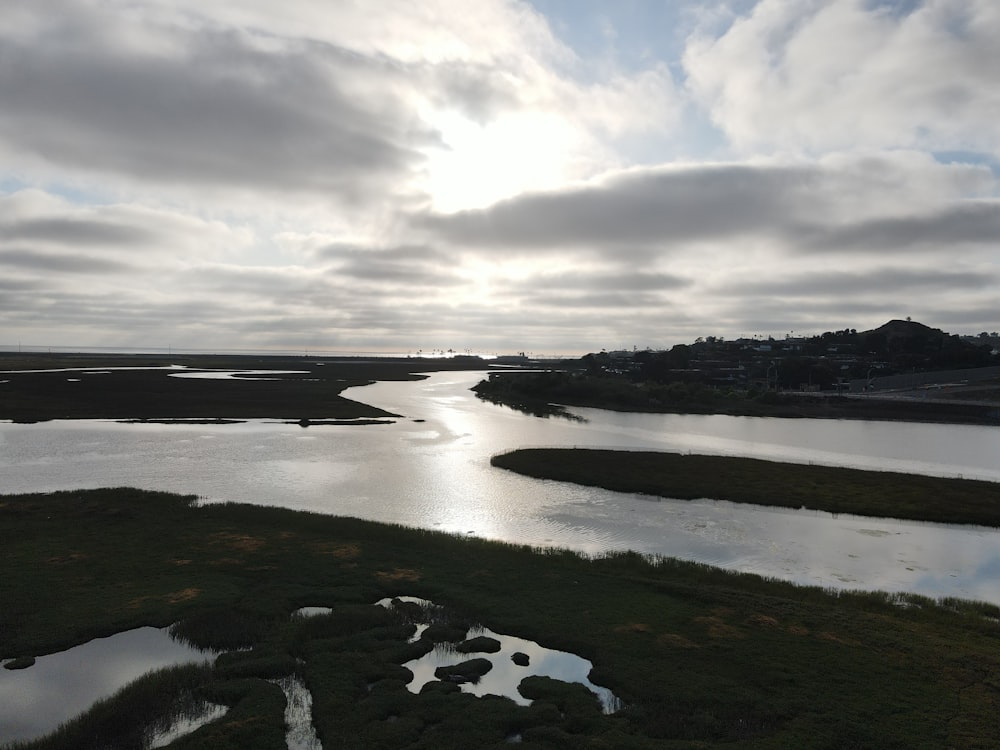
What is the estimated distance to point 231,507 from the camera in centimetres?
3262

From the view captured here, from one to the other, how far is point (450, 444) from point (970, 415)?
348 feet

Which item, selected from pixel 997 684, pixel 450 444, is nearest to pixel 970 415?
pixel 450 444

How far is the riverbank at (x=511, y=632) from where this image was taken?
43.9 ft

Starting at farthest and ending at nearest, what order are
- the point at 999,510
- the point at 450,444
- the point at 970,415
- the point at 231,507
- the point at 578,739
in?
the point at 970,415, the point at 450,444, the point at 999,510, the point at 231,507, the point at 578,739

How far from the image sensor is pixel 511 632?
60.6 feet

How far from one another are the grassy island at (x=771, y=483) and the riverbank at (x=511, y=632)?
56.8ft

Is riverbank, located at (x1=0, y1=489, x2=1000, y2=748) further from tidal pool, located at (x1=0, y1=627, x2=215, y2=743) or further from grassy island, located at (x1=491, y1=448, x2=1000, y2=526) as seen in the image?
grassy island, located at (x1=491, y1=448, x2=1000, y2=526)

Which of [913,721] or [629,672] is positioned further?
[629,672]

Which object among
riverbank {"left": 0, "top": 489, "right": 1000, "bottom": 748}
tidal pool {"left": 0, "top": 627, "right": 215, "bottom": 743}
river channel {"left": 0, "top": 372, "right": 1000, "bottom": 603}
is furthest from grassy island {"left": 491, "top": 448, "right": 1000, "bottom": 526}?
tidal pool {"left": 0, "top": 627, "right": 215, "bottom": 743}

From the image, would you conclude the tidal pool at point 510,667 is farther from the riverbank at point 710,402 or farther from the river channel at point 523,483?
the riverbank at point 710,402

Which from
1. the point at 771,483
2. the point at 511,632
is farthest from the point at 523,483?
the point at 511,632

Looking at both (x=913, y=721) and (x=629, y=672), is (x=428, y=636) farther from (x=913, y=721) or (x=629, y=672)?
(x=913, y=721)

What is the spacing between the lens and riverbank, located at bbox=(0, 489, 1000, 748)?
13375mm

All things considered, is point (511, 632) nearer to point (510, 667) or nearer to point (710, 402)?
point (510, 667)
